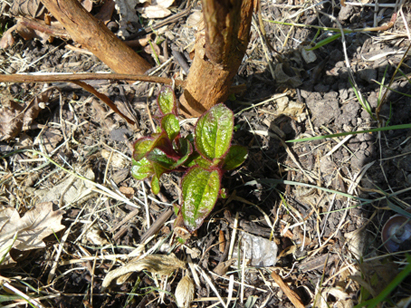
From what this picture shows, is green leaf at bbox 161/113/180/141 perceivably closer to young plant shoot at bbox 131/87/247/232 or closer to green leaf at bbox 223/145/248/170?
young plant shoot at bbox 131/87/247/232

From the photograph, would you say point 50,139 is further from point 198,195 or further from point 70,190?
point 198,195

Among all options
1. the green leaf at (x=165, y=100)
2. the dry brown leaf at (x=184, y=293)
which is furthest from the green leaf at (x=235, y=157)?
the dry brown leaf at (x=184, y=293)

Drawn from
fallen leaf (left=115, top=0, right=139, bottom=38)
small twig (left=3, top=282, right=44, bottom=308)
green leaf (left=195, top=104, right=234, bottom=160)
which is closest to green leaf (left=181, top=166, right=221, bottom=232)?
green leaf (left=195, top=104, right=234, bottom=160)

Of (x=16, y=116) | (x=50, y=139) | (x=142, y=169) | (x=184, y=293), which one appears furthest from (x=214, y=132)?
(x=16, y=116)

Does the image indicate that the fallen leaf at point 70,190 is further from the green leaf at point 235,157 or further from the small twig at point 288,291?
the small twig at point 288,291

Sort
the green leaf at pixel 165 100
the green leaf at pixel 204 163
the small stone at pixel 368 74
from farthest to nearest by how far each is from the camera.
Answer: the small stone at pixel 368 74 < the green leaf at pixel 165 100 < the green leaf at pixel 204 163

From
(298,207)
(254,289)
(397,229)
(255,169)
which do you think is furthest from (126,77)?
(397,229)
